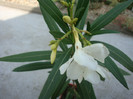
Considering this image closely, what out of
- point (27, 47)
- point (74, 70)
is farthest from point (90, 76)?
point (27, 47)

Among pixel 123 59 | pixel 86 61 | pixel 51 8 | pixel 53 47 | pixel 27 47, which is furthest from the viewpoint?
pixel 27 47

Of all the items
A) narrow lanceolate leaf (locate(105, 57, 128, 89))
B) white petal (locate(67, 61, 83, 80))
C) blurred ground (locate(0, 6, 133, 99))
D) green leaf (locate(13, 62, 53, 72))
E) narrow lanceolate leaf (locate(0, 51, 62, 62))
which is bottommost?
blurred ground (locate(0, 6, 133, 99))

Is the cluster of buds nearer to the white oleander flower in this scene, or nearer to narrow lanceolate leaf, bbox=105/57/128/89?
the white oleander flower

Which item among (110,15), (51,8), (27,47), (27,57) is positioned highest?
(51,8)

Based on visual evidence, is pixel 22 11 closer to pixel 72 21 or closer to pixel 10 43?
pixel 10 43

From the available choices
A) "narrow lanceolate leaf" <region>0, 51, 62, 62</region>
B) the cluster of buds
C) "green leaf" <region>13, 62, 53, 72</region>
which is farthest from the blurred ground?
the cluster of buds

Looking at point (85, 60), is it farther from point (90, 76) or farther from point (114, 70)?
point (114, 70)
